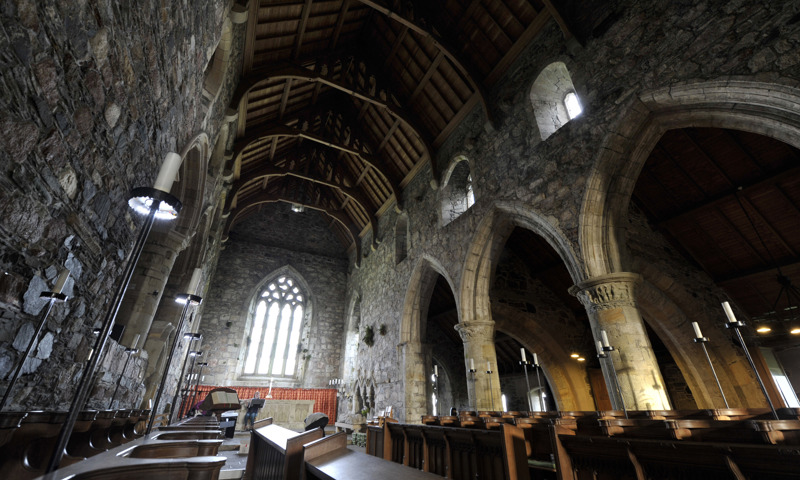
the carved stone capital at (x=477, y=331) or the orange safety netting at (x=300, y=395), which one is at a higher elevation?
the carved stone capital at (x=477, y=331)

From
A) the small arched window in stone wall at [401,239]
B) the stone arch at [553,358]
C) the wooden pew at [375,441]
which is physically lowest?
the wooden pew at [375,441]

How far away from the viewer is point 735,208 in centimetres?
665

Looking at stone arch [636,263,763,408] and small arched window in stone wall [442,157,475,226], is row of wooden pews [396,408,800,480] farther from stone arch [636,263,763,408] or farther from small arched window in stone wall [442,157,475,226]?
small arched window in stone wall [442,157,475,226]

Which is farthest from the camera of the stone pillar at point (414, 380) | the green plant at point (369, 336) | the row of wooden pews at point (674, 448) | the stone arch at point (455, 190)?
the green plant at point (369, 336)

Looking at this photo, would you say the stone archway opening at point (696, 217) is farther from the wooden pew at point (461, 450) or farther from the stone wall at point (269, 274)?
the stone wall at point (269, 274)

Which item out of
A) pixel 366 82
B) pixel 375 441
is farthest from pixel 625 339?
pixel 366 82

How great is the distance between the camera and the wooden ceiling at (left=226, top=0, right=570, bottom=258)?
7070 millimetres

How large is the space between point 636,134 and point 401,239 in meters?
6.99

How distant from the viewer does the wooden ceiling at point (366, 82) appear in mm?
7070

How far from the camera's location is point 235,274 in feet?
43.4

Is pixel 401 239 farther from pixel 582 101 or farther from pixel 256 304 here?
pixel 256 304

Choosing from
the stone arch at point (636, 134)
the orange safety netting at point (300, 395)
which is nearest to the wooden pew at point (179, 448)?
the stone arch at point (636, 134)

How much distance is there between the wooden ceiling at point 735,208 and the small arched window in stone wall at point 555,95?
176 centimetres

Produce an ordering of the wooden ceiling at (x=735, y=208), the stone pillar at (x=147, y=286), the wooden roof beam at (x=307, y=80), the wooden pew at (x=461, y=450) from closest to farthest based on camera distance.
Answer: the wooden pew at (x=461, y=450), the stone pillar at (x=147, y=286), the wooden ceiling at (x=735, y=208), the wooden roof beam at (x=307, y=80)
